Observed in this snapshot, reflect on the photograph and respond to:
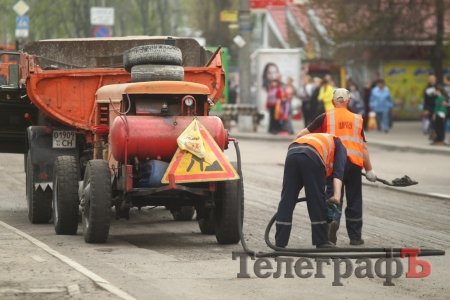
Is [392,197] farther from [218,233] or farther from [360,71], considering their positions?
[360,71]

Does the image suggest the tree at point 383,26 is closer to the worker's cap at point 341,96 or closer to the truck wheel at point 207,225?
the worker's cap at point 341,96

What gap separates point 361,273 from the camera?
8969 mm

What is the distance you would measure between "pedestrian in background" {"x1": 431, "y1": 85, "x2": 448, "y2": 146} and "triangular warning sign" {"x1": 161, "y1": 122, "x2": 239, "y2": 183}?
614 inches

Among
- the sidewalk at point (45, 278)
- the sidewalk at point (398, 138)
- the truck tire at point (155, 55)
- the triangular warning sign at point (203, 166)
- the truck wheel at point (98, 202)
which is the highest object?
the truck tire at point (155, 55)

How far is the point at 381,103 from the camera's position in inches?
1248

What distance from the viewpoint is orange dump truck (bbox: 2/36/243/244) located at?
10.4 m

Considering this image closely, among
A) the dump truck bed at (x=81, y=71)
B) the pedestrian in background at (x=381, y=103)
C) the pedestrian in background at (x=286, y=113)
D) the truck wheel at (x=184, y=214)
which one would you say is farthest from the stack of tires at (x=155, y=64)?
the pedestrian in background at (x=381, y=103)

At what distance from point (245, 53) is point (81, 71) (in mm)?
20444

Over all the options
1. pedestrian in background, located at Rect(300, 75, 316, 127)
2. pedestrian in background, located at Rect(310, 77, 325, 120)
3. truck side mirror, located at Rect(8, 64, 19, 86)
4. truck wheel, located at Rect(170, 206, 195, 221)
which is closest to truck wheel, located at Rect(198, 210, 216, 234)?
truck wheel, located at Rect(170, 206, 195, 221)

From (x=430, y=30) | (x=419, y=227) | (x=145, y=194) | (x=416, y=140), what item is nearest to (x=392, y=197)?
(x=419, y=227)

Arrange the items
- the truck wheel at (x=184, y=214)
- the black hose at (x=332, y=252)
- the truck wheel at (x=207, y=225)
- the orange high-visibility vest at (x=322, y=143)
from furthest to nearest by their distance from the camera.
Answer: the truck wheel at (x=184, y=214)
the truck wheel at (x=207, y=225)
the orange high-visibility vest at (x=322, y=143)
the black hose at (x=332, y=252)

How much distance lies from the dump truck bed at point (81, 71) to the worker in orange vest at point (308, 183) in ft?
8.64

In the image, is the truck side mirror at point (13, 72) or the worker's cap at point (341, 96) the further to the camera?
the truck side mirror at point (13, 72)

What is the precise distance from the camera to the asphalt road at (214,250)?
8133mm
